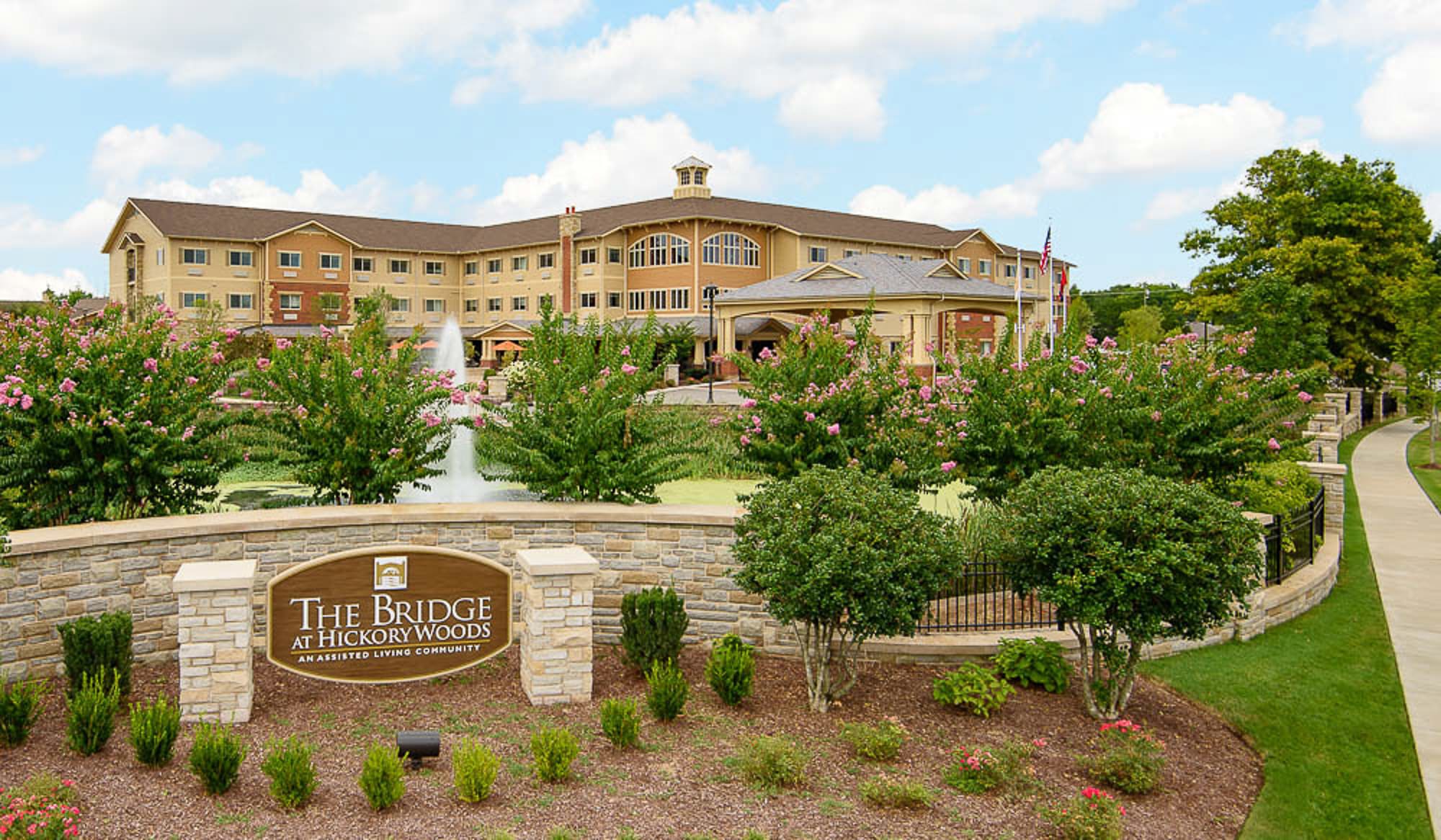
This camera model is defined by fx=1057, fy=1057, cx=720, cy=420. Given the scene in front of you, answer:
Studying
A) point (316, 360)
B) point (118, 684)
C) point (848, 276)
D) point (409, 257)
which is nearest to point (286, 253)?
point (409, 257)

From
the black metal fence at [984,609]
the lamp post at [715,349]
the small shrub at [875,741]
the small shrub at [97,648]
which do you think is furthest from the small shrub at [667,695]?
the lamp post at [715,349]

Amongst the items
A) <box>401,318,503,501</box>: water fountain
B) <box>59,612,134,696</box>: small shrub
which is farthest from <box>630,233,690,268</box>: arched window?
<box>59,612,134,696</box>: small shrub

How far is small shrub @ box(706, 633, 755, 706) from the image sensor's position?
845 cm

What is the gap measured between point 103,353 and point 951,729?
8721 mm

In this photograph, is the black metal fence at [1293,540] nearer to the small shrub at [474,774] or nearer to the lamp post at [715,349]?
the small shrub at [474,774]

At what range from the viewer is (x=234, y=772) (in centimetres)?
654

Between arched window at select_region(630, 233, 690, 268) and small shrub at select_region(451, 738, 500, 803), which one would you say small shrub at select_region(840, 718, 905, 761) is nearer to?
small shrub at select_region(451, 738, 500, 803)

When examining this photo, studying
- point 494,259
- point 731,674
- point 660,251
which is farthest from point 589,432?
point 494,259

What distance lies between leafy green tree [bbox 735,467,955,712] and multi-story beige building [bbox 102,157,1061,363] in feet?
150

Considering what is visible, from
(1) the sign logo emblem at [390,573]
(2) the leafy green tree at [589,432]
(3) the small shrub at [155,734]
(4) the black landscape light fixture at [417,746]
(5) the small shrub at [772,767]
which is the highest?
(2) the leafy green tree at [589,432]

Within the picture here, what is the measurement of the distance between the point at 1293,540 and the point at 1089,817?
356 inches

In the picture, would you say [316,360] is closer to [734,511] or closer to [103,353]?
[103,353]

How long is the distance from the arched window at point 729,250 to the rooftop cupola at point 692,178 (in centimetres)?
635

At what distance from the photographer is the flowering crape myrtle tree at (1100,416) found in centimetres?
1241
